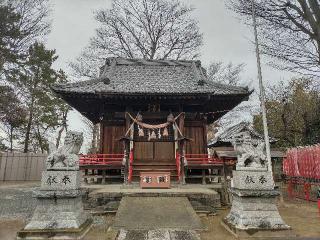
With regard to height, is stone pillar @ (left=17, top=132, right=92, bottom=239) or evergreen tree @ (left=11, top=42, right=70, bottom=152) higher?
evergreen tree @ (left=11, top=42, right=70, bottom=152)

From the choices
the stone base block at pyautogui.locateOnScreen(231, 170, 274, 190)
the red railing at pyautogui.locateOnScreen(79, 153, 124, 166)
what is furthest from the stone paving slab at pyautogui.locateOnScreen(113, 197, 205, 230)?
the red railing at pyautogui.locateOnScreen(79, 153, 124, 166)

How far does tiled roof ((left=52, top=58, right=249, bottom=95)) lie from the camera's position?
13.6 metres

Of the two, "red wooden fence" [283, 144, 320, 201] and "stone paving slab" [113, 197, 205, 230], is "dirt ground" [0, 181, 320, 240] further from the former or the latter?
"red wooden fence" [283, 144, 320, 201]

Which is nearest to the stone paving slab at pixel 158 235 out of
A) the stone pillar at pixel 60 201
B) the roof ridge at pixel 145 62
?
the stone pillar at pixel 60 201

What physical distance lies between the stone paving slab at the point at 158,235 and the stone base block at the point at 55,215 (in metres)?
Result: 1.38

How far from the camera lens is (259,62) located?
13.4 m

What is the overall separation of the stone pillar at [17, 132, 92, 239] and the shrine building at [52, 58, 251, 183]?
5.00m

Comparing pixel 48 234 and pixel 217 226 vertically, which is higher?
pixel 48 234

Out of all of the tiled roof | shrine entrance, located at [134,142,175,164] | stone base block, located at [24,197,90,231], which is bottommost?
stone base block, located at [24,197,90,231]

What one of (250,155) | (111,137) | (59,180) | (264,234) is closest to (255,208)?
(264,234)

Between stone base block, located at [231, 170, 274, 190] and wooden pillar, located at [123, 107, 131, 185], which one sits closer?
stone base block, located at [231, 170, 274, 190]

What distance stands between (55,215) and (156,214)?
9.99 ft

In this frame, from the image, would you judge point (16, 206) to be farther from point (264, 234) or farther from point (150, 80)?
point (264, 234)

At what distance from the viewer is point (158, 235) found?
7113 mm
